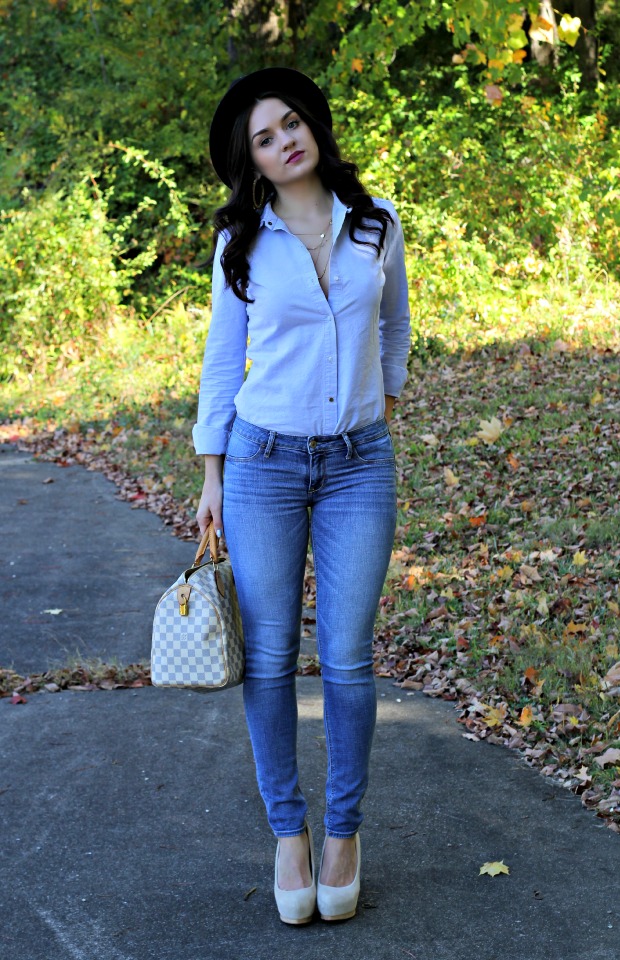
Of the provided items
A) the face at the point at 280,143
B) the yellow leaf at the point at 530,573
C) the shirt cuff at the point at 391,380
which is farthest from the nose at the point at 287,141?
the yellow leaf at the point at 530,573

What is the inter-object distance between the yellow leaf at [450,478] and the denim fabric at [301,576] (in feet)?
14.2

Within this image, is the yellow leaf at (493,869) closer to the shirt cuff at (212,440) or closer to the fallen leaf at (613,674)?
the fallen leaf at (613,674)

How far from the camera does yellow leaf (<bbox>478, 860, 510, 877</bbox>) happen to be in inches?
128

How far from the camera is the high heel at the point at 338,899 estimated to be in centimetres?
299

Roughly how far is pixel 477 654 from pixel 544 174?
921cm

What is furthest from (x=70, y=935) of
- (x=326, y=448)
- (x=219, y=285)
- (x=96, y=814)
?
(x=219, y=285)

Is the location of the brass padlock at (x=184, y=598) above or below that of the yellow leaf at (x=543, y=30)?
below

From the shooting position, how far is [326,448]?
2854 mm

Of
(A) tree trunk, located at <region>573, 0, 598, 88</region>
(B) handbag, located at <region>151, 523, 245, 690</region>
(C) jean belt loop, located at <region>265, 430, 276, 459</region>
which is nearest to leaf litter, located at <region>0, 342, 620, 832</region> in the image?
(B) handbag, located at <region>151, 523, 245, 690</region>

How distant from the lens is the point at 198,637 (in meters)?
2.88

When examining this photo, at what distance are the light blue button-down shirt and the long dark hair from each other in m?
0.03

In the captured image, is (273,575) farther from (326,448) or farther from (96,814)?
(96,814)

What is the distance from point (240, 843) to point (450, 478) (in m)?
4.09

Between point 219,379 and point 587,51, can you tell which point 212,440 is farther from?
point 587,51
